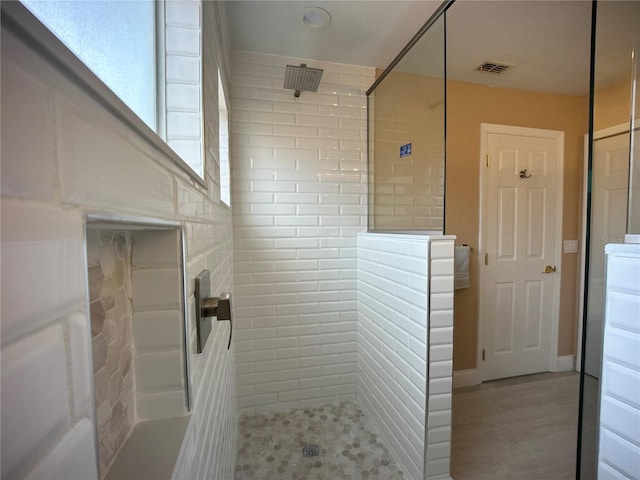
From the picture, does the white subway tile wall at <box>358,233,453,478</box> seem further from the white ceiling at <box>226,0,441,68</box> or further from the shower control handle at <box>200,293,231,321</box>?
the white ceiling at <box>226,0,441,68</box>

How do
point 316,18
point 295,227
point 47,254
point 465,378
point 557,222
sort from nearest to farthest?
point 47,254, point 316,18, point 295,227, point 465,378, point 557,222

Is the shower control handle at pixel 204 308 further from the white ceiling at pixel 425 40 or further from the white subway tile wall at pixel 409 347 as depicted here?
the white ceiling at pixel 425 40

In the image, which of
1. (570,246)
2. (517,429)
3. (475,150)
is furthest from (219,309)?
(570,246)

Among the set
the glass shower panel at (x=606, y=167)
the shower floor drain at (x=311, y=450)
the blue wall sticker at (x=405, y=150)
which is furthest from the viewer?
the blue wall sticker at (x=405, y=150)

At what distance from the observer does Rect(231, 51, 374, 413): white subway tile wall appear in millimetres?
1943

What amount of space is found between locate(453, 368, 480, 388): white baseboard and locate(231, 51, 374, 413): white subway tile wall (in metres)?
0.92

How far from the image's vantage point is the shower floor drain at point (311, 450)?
1.60 meters

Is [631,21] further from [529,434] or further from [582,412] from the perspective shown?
[529,434]


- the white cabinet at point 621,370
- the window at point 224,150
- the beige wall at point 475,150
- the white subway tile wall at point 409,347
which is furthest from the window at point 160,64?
the beige wall at point 475,150

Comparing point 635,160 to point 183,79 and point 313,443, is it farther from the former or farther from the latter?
point 313,443

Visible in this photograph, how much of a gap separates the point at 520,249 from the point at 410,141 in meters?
1.57

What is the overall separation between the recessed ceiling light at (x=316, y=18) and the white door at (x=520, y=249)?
5.18 ft

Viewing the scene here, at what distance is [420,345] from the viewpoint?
4.39 ft

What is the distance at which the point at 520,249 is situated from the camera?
2.43 metres
